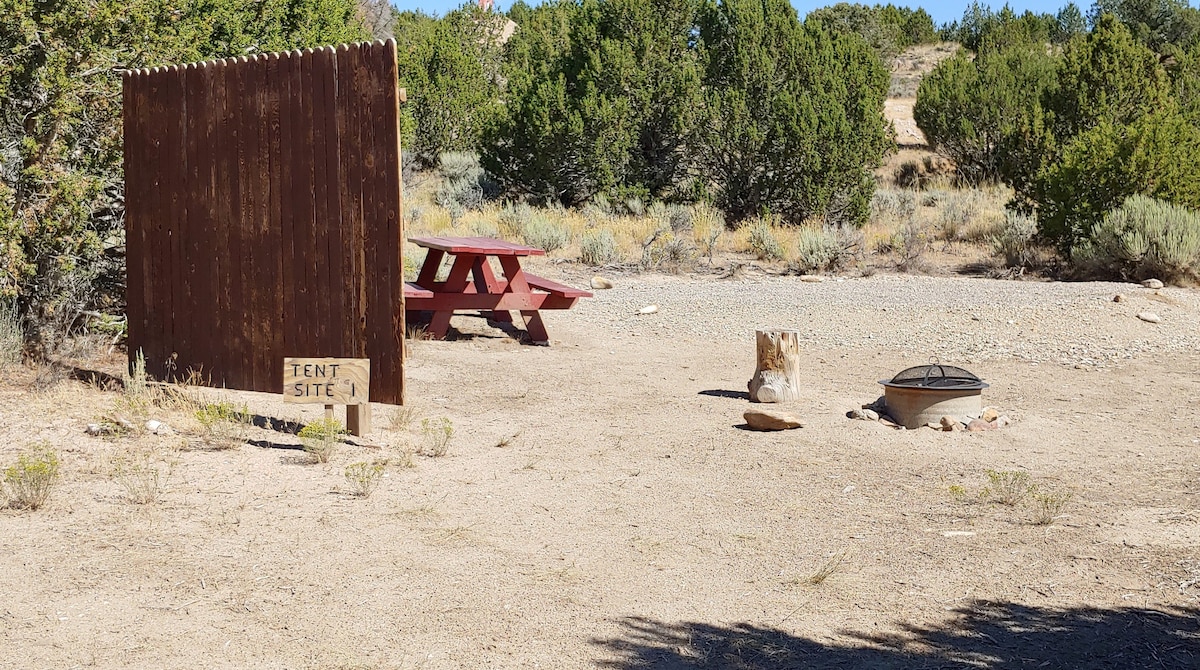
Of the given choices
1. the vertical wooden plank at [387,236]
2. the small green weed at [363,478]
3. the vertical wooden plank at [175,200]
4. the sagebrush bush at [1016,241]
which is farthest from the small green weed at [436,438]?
the sagebrush bush at [1016,241]

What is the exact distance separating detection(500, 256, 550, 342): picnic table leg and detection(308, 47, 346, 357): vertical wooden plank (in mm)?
3310

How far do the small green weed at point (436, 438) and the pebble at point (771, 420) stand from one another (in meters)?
A: 1.72

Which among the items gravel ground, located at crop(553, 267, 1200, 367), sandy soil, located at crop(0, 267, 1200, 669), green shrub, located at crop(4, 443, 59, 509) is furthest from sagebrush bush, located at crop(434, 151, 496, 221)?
green shrub, located at crop(4, 443, 59, 509)

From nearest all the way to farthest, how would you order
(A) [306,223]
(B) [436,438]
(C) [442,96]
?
(B) [436,438]
(A) [306,223]
(C) [442,96]

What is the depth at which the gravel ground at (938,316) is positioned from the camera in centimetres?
977

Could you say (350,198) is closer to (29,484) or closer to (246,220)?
(246,220)

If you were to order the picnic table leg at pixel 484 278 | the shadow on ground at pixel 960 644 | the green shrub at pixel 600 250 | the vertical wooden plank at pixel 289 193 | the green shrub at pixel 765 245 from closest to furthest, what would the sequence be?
the shadow on ground at pixel 960 644
the vertical wooden plank at pixel 289 193
the picnic table leg at pixel 484 278
the green shrub at pixel 600 250
the green shrub at pixel 765 245

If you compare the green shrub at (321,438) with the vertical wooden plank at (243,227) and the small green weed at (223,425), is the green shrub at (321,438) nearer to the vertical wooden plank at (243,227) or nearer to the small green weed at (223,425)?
the small green weed at (223,425)

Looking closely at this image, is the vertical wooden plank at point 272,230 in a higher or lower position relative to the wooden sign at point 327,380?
higher

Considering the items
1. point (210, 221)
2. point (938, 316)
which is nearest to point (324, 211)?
point (210, 221)

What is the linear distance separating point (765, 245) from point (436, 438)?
31.4ft

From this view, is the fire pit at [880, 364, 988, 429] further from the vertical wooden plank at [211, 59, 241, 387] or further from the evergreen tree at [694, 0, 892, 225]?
the evergreen tree at [694, 0, 892, 225]

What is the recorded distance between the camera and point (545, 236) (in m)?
15.6

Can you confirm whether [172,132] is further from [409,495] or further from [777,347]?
[777,347]
